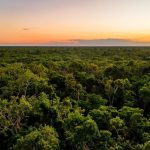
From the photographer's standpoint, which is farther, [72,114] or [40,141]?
[72,114]

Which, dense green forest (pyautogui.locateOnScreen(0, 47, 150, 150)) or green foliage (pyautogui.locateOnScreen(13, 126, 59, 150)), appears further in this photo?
dense green forest (pyautogui.locateOnScreen(0, 47, 150, 150))

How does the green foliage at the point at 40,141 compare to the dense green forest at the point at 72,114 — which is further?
the dense green forest at the point at 72,114

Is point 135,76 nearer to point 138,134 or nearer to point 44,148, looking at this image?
point 138,134

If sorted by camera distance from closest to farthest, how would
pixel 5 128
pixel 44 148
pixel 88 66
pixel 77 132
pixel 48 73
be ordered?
pixel 44 148, pixel 77 132, pixel 5 128, pixel 48 73, pixel 88 66

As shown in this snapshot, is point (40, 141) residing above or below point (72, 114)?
below

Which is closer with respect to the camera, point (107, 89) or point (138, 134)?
point (138, 134)

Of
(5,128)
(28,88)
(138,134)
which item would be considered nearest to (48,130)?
(5,128)

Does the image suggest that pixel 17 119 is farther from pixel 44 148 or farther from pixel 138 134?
pixel 138 134

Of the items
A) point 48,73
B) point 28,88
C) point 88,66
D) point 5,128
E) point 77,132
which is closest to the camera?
point 77,132

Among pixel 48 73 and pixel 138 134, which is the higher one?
pixel 48 73
